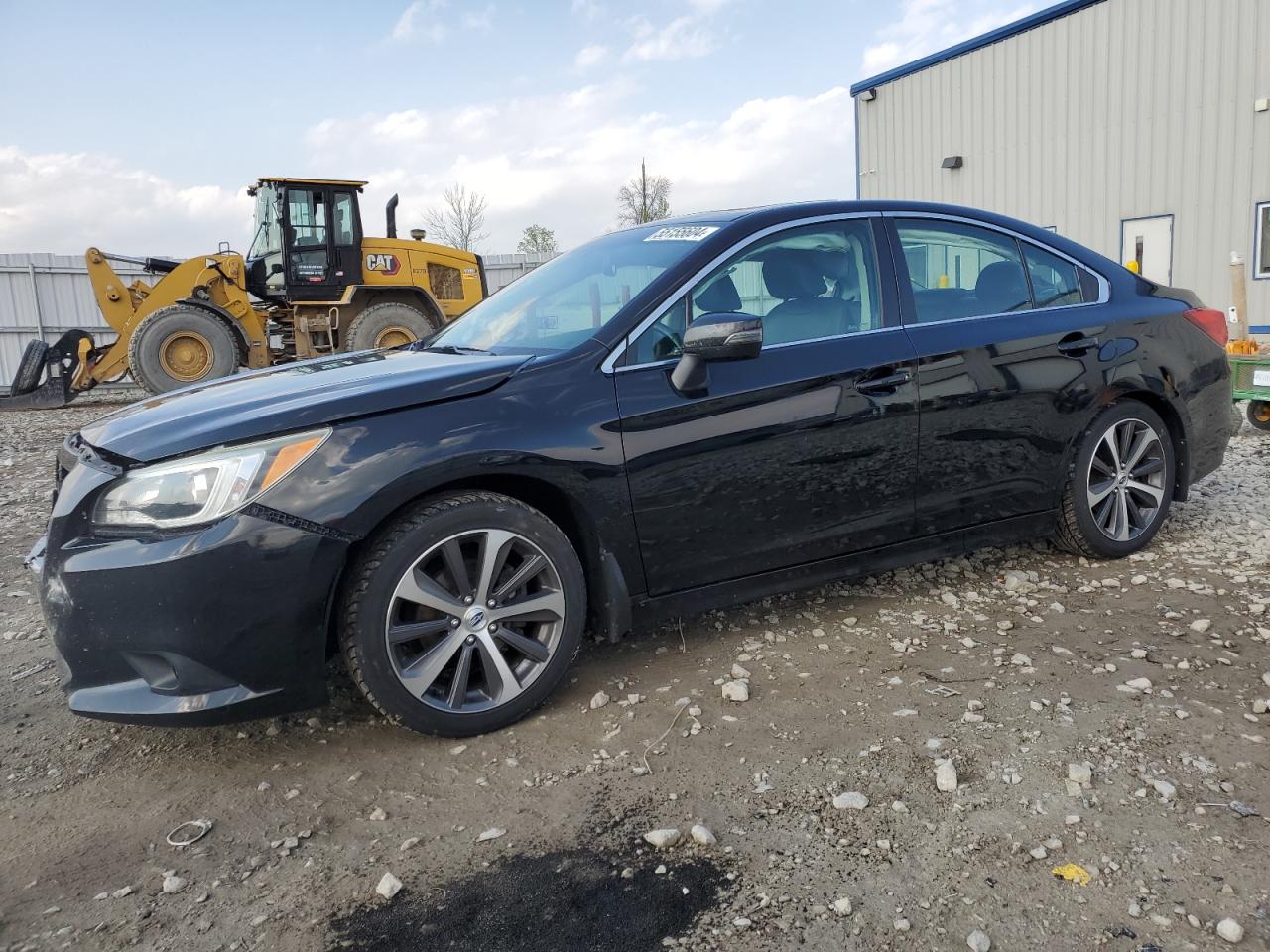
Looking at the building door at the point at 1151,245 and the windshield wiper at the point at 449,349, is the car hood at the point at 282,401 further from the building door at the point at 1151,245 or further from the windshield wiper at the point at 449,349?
the building door at the point at 1151,245

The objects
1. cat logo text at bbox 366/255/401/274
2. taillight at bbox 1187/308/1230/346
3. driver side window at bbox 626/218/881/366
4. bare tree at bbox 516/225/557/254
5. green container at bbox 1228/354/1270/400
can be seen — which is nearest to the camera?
driver side window at bbox 626/218/881/366

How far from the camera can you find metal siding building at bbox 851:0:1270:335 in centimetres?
1234

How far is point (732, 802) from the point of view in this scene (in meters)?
2.48

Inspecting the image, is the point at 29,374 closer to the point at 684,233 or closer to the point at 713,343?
the point at 684,233

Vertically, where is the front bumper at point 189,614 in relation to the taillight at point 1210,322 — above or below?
below

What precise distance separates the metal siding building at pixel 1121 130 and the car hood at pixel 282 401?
12.9 meters

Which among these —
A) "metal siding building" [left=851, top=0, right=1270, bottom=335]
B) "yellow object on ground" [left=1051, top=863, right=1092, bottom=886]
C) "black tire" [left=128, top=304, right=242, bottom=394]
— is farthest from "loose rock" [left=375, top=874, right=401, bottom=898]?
"metal siding building" [left=851, top=0, right=1270, bottom=335]

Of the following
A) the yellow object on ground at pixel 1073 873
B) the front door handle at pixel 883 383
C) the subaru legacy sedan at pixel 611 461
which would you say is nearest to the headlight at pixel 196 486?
the subaru legacy sedan at pixel 611 461

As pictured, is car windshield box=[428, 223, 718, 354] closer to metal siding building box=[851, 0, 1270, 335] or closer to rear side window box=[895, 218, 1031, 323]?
rear side window box=[895, 218, 1031, 323]

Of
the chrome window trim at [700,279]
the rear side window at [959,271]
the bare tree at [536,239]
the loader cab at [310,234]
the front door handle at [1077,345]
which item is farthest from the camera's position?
the bare tree at [536,239]

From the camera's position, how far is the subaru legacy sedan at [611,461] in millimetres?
2562

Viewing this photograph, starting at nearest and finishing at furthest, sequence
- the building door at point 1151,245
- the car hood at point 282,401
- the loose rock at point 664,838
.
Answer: the loose rock at point 664,838, the car hood at point 282,401, the building door at point 1151,245

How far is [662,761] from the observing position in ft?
8.90

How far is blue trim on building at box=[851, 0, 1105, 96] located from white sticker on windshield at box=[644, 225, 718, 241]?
A: 1312cm
